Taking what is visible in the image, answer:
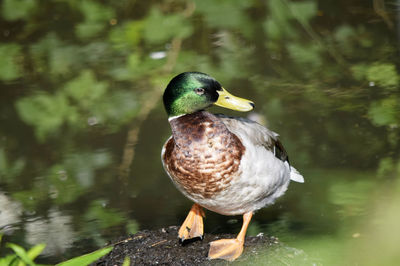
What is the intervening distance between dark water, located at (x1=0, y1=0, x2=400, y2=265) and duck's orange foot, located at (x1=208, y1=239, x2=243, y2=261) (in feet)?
1.51

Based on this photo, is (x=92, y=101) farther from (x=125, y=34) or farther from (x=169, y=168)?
(x=169, y=168)

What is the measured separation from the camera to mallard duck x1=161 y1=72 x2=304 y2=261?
2396 mm

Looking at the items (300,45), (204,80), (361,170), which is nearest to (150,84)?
(300,45)

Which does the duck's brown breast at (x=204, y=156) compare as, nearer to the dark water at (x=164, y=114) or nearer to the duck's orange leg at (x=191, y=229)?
the duck's orange leg at (x=191, y=229)

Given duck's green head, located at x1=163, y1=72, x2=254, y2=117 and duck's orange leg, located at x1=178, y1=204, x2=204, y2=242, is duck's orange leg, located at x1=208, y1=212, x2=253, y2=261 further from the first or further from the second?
duck's green head, located at x1=163, y1=72, x2=254, y2=117

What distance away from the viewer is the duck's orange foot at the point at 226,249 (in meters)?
2.54

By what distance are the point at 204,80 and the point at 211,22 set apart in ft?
11.3

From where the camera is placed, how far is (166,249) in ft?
8.73

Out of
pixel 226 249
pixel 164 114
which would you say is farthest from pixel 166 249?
pixel 164 114

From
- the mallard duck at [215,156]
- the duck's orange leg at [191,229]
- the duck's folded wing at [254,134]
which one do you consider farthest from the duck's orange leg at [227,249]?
the duck's folded wing at [254,134]

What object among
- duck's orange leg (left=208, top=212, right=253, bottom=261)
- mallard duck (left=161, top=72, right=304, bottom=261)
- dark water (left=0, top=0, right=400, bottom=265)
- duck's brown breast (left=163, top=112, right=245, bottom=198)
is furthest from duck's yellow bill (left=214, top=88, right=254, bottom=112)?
dark water (left=0, top=0, right=400, bottom=265)

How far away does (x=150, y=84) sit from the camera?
16.0 ft

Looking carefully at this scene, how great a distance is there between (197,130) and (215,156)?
5.1 inches

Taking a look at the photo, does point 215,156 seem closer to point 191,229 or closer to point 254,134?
point 254,134
